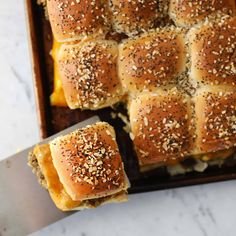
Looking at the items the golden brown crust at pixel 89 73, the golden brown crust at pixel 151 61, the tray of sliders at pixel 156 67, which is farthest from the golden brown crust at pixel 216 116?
the golden brown crust at pixel 89 73

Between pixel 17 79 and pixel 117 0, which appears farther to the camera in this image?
pixel 17 79

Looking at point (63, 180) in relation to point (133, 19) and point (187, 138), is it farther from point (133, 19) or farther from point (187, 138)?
point (133, 19)

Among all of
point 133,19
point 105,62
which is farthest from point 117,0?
point 105,62

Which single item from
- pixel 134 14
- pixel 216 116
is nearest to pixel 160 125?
pixel 216 116

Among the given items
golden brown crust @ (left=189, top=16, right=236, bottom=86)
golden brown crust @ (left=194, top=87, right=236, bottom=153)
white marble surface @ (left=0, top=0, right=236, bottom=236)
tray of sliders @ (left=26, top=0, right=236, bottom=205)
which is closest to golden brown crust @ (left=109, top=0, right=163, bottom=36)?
tray of sliders @ (left=26, top=0, right=236, bottom=205)

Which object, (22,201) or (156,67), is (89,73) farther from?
(22,201)

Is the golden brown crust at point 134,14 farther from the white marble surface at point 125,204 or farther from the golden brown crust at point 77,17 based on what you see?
the white marble surface at point 125,204

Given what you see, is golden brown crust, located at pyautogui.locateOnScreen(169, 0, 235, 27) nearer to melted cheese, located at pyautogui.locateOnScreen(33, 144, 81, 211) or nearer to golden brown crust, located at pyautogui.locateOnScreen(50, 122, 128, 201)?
golden brown crust, located at pyautogui.locateOnScreen(50, 122, 128, 201)
